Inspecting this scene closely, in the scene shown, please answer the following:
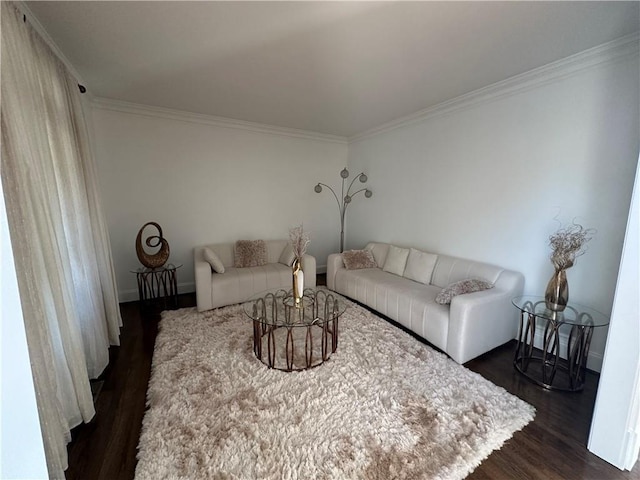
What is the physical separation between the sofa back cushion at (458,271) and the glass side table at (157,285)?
127 inches

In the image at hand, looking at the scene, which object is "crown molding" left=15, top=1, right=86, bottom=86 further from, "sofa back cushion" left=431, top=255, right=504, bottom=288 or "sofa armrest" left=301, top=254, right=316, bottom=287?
"sofa back cushion" left=431, top=255, right=504, bottom=288

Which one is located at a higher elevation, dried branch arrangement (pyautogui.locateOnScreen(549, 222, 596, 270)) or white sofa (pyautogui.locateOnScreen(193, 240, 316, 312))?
dried branch arrangement (pyautogui.locateOnScreen(549, 222, 596, 270))

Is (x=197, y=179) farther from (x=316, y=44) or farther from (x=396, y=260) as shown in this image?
(x=396, y=260)

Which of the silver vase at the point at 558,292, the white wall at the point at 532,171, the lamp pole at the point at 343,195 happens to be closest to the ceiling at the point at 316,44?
the white wall at the point at 532,171

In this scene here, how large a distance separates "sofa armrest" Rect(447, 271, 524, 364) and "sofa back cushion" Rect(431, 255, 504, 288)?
171 mm

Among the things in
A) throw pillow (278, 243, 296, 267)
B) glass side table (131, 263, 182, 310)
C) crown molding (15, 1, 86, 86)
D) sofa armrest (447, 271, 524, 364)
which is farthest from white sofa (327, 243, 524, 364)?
crown molding (15, 1, 86, 86)

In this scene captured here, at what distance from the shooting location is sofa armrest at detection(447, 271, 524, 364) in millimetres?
2248

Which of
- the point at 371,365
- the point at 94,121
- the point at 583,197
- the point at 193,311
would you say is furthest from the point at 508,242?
the point at 94,121

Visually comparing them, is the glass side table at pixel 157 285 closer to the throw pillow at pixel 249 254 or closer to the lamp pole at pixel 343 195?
the throw pillow at pixel 249 254

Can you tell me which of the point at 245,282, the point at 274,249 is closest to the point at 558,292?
the point at 245,282

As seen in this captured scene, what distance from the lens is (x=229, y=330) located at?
279 cm

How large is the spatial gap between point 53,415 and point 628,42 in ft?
14.0

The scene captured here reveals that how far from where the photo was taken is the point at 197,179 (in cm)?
390

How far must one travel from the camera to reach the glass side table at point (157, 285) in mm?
3317
